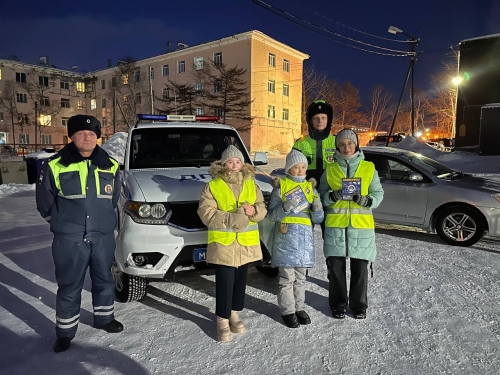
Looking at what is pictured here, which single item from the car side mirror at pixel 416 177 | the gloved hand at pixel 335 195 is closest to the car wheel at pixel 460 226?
the car side mirror at pixel 416 177

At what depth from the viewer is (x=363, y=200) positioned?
3.19 metres

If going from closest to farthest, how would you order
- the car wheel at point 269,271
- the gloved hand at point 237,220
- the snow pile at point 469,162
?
the gloved hand at point 237,220 < the car wheel at point 269,271 < the snow pile at point 469,162

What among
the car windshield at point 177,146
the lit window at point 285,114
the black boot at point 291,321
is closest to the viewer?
the black boot at point 291,321

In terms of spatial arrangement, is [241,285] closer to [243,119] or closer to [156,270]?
[156,270]

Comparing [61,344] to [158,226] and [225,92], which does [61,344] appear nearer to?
[158,226]

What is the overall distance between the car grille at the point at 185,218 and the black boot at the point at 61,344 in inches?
48.8

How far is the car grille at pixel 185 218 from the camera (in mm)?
3393

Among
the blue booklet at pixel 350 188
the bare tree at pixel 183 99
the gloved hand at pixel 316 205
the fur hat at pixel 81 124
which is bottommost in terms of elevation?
the gloved hand at pixel 316 205

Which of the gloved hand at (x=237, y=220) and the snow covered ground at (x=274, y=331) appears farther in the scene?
the gloved hand at (x=237, y=220)

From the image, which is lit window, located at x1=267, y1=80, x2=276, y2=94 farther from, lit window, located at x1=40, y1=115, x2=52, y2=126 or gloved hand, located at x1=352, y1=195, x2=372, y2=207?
gloved hand, located at x1=352, y1=195, x2=372, y2=207

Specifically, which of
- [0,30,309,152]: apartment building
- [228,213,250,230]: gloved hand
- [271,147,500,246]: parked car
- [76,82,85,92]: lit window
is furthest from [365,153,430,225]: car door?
[76,82,85,92]: lit window

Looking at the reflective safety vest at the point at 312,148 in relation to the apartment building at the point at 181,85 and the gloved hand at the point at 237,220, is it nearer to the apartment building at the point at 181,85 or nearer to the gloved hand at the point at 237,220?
the gloved hand at the point at 237,220

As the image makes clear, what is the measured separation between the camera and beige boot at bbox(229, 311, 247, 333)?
124 inches

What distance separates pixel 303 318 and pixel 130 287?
1694 millimetres
